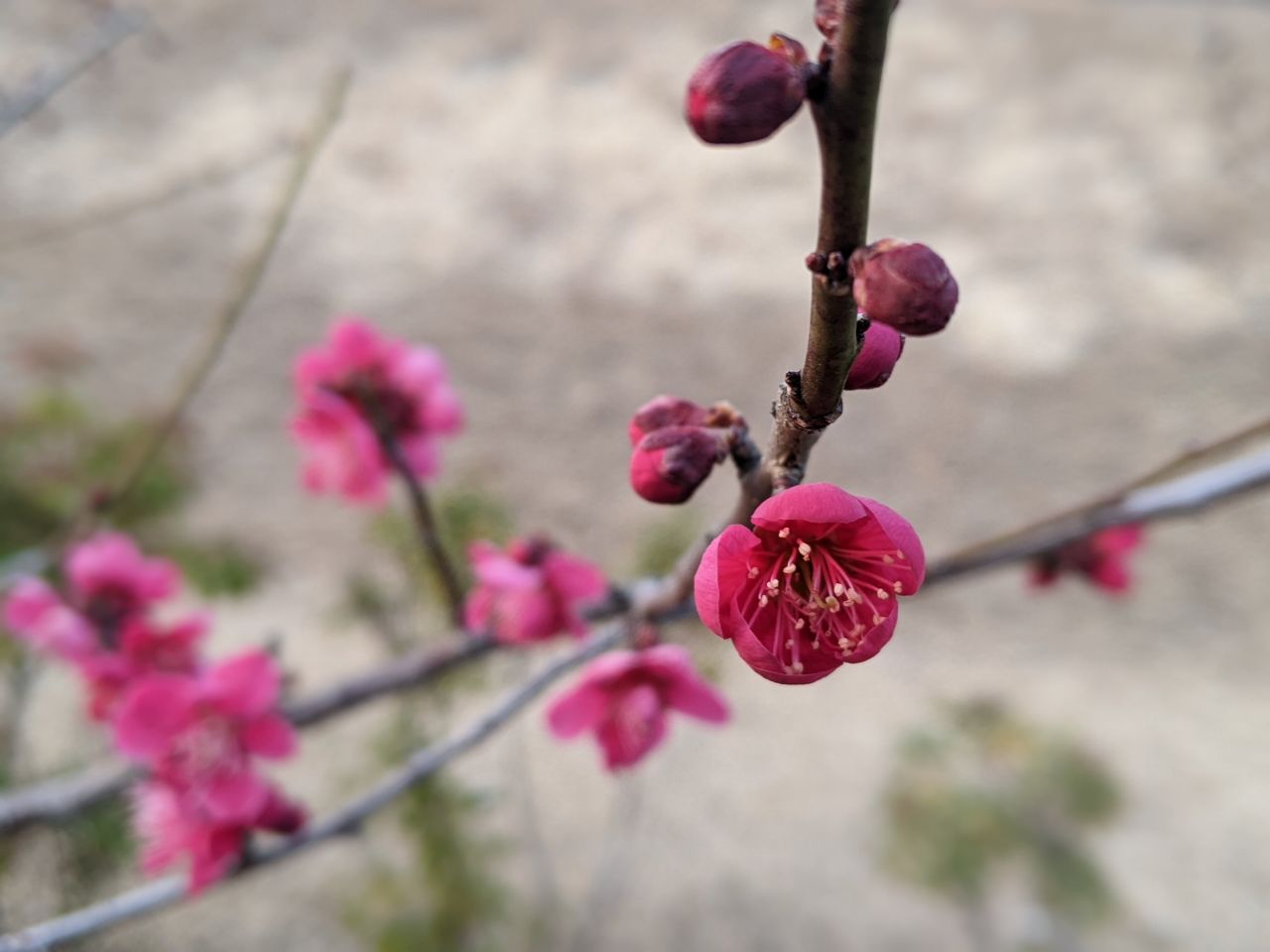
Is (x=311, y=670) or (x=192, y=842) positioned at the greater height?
(x=192, y=842)

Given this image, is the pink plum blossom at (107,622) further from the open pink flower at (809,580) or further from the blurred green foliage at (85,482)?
the blurred green foliage at (85,482)

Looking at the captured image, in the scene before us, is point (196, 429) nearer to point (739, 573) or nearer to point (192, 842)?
point (192, 842)

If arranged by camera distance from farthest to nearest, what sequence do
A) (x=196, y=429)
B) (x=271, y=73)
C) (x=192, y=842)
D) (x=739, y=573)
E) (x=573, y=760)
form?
(x=271, y=73), (x=196, y=429), (x=573, y=760), (x=192, y=842), (x=739, y=573)

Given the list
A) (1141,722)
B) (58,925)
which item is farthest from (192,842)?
(1141,722)

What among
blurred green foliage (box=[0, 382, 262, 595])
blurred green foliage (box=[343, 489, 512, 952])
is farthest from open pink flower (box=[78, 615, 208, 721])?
blurred green foliage (box=[0, 382, 262, 595])

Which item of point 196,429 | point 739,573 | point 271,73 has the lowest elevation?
point 196,429

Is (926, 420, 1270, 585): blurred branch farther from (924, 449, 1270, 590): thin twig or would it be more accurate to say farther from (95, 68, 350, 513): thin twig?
(95, 68, 350, 513): thin twig
